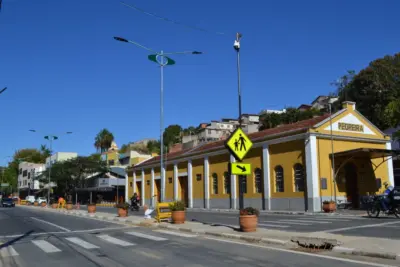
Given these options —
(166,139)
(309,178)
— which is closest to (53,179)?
(166,139)

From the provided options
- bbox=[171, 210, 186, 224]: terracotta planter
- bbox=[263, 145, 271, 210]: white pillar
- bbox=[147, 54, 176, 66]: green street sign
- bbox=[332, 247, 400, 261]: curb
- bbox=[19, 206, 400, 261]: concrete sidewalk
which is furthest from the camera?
bbox=[263, 145, 271, 210]: white pillar

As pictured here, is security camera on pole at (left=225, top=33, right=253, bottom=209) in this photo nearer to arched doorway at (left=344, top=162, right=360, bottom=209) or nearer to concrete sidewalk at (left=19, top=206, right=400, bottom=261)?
concrete sidewalk at (left=19, top=206, right=400, bottom=261)

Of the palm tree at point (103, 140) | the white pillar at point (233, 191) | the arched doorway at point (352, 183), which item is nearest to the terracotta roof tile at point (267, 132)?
the white pillar at point (233, 191)

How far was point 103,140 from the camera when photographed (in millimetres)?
125688

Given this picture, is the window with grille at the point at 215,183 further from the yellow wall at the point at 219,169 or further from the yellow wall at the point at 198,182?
the yellow wall at the point at 198,182

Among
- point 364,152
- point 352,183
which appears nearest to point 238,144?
point 364,152

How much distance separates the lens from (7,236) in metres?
16.4

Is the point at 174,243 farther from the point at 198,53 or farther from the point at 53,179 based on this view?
the point at 53,179

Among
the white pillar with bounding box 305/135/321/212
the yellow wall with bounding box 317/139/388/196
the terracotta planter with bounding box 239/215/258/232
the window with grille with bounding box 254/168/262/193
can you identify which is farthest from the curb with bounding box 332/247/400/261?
the window with grille with bounding box 254/168/262/193

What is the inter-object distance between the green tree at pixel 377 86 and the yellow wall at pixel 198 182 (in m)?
24.9

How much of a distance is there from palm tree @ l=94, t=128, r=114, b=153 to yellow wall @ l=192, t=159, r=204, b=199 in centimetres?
8399

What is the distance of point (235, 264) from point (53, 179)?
74.9 m

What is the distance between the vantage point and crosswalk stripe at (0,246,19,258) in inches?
446

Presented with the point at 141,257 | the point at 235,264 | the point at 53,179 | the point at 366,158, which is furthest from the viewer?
the point at 53,179
